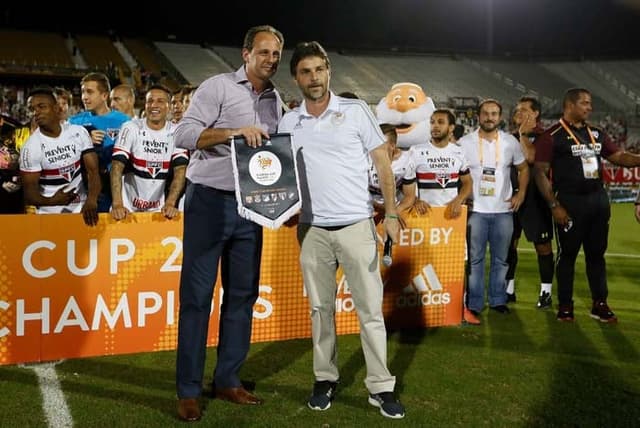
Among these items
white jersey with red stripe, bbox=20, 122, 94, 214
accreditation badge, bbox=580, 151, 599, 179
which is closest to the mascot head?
accreditation badge, bbox=580, 151, 599, 179

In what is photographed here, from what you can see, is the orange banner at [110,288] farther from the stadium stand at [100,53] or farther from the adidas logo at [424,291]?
the stadium stand at [100,53]

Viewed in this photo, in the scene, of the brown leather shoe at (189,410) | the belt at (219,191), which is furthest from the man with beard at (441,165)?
the brown leather shoe at (189,410)

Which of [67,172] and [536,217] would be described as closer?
[67,172]

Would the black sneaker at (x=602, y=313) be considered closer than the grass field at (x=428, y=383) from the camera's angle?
No

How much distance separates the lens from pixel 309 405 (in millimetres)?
3561

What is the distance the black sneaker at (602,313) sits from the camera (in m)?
5.62

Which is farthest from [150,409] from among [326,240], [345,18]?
[345,18]

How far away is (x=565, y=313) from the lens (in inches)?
223

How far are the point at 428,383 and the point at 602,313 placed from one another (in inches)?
95.2

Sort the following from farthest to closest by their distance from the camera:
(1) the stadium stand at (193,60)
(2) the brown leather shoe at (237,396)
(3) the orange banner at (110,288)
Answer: (1) the stadium stand at (193,60) → (3) the orange banner at (110,288) → (2) the brown leather shoe at (237,396)

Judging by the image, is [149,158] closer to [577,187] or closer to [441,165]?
[441,165]

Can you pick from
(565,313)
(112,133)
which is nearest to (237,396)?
(112,133)

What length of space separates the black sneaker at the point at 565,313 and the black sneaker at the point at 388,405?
271cm

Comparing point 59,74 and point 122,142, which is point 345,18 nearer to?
point 59,74
